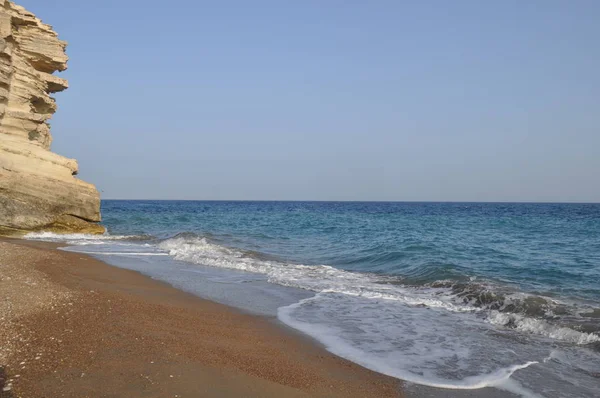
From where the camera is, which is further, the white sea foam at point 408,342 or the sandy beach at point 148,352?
the white sea foam at point 408,342

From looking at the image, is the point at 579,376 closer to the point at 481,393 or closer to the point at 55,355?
the point at 481,393

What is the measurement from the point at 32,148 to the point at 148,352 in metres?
17.2

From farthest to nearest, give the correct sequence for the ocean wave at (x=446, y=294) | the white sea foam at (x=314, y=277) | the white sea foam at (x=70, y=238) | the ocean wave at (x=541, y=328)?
the white sea foam at (x=70, y=238) → the white sea foam at (x=314, y=277) → the ocean wave at (x=446, y=294) → the ocean wave at (x=541, y=328)

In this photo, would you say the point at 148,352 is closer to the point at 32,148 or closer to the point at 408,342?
the point at 408,342

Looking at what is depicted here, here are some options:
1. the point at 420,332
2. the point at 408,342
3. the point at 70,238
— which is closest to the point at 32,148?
the point at 70,238

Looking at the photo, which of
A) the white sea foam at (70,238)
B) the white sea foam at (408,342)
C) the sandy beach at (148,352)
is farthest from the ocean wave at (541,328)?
the white sea foam at (70,238)

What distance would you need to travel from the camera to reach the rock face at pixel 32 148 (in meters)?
19.3

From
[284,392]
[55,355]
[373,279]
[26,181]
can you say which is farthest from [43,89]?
[284,392]

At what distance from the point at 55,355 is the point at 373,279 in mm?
10024

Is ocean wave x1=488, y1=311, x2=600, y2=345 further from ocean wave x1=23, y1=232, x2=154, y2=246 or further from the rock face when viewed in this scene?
the rock face

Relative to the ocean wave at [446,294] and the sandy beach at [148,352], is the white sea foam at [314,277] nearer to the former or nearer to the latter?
the ocean wave at [446,294]

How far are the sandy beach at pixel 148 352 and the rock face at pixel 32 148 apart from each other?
11484 mm

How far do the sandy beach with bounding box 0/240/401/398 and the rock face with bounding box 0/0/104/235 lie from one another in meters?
11.5

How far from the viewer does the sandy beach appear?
4.87 metres
